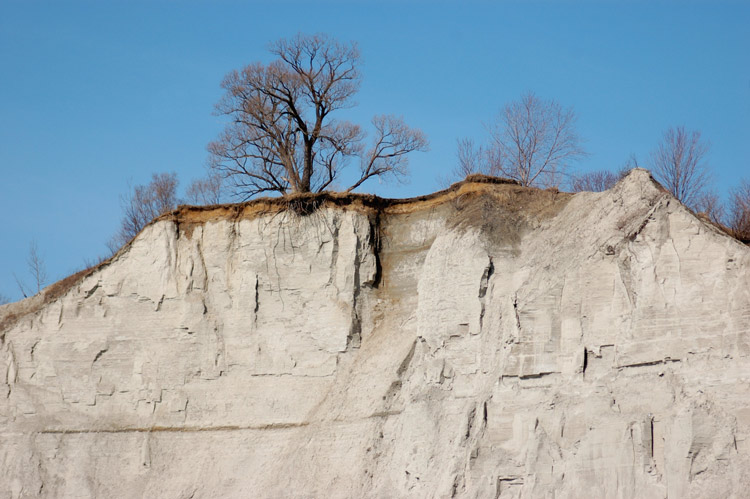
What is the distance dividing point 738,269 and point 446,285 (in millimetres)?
6301

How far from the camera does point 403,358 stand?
22578 millimetres

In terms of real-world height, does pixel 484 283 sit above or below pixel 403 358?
above

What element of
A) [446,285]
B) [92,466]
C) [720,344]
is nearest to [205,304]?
[92,466]

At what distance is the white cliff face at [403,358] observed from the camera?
61.7 feet

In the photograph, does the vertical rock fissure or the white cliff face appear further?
the vertical rock fissure

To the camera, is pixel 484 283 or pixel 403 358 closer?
pixel 484 283

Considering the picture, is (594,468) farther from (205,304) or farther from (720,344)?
(205,304)

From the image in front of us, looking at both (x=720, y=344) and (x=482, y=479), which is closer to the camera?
(x=720, y=344)

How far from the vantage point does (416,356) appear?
22.4 metres

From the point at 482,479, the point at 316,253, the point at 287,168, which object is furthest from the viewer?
the point at 287,168

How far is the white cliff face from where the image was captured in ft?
61.7

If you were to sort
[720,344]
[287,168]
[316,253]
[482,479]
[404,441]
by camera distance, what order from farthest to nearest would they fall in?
[287,168]
[316,253]
[404,441]
[482,479]
[720,344]

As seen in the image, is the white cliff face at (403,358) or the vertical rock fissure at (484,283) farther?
the vertical rock fissure at (484,283)

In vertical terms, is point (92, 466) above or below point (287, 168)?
below
